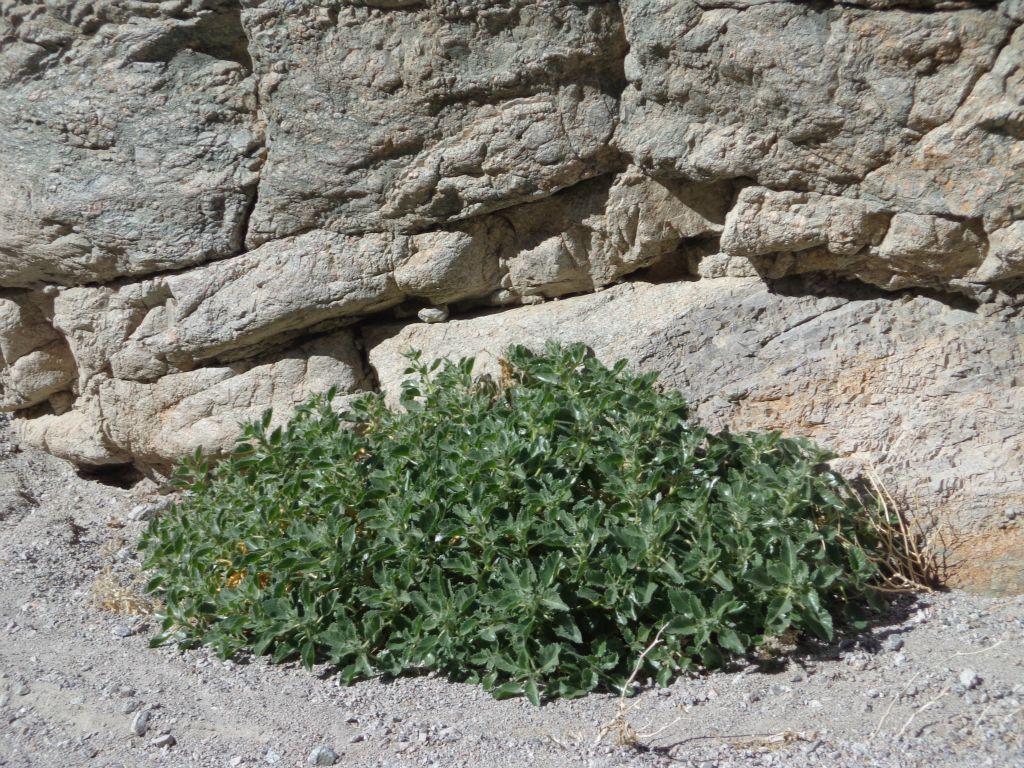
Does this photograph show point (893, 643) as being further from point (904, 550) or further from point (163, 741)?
point (163, 741)

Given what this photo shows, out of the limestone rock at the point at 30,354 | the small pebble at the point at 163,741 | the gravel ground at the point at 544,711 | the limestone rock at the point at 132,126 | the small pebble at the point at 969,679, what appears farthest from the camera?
the limestone rock at the point at 30,354

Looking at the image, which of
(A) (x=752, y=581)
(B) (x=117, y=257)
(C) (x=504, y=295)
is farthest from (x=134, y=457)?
(A) (x=752, y=581)

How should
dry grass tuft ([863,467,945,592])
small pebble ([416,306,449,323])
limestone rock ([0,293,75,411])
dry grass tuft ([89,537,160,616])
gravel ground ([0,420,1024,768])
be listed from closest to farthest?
gravel ground ([0,420,1024,768])
dry grass tuft ([863,467,945,592])
dry grass tuft ([89,537,160,616])
small pebble ([416,306,449,323])
limestone rock ([0,293,75,411])

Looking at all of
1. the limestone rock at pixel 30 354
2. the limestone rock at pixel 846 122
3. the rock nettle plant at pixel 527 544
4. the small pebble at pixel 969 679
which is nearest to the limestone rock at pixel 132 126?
the limestone rock at pixel 30 354

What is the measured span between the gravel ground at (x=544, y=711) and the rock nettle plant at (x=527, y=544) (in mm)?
103

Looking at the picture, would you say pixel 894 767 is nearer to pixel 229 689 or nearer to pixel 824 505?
pixel 824 505

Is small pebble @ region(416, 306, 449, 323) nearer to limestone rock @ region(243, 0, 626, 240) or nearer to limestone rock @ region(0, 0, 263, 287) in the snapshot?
limestone rock @ region(243, 0, 626, 240)

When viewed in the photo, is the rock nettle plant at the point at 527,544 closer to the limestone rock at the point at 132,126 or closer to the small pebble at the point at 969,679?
the small pebble at the point at 969,679

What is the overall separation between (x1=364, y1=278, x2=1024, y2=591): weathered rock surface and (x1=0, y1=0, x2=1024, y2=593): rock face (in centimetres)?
2

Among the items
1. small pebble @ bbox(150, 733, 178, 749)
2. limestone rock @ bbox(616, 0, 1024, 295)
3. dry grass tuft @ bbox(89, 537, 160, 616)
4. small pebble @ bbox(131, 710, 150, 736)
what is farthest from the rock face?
small pebble @ bbox(150, 733, 178, 749)

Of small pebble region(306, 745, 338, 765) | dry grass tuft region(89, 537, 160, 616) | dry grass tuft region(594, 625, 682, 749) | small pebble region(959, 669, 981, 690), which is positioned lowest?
dry grass tuft region(89, 537, 160, 616)

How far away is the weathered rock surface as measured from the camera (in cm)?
344

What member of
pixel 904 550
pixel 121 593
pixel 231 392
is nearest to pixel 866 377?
pixel 904 550

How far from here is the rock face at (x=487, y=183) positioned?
330cm
